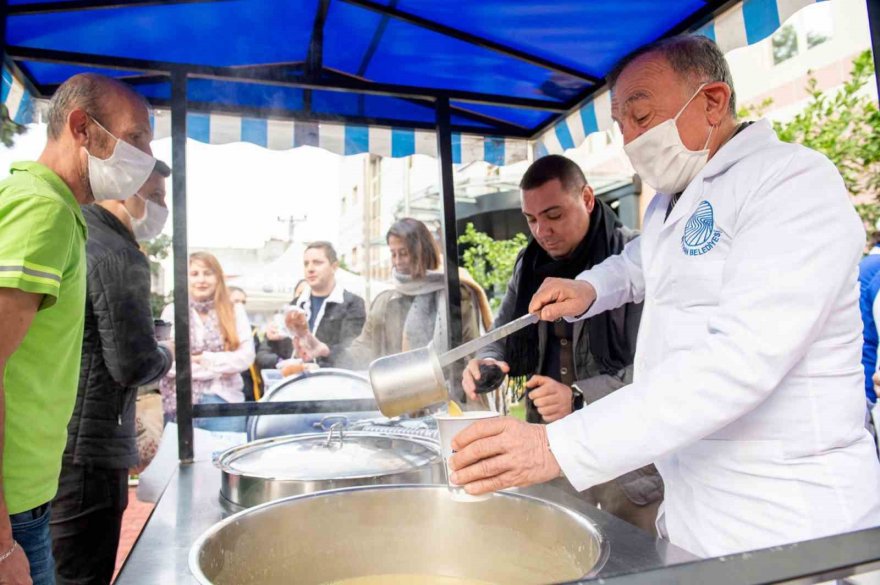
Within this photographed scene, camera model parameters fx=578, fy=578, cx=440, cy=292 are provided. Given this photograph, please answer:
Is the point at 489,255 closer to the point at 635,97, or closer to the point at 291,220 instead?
the point at 291,220

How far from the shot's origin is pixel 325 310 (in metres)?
3.44

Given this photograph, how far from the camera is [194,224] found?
279 cm

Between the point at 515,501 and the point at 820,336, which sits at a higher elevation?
the point at 820,336

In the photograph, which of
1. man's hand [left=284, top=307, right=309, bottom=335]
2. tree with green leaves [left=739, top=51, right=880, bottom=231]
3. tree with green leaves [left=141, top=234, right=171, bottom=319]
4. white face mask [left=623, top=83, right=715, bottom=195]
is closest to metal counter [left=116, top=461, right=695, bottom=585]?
white face mask [left=623, top=83, right=715, bottom=195]

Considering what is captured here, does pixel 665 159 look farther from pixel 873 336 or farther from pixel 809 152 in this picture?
pixel 873 336

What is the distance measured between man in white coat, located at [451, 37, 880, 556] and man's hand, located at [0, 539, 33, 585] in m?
0.99

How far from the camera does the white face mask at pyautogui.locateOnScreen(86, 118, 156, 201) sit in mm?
1663

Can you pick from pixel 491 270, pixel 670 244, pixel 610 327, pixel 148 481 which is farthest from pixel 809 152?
pixel 491 270

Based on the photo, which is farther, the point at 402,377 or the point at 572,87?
the point at 572,87

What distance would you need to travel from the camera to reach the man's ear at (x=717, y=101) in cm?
136

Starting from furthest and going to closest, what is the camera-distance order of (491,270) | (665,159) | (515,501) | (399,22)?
(491,270)
(399,22)
(665,159)
(515,501)

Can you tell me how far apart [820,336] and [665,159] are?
56 cm

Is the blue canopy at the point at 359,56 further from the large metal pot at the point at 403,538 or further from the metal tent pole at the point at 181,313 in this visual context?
the large metal pot at the point at 403,538

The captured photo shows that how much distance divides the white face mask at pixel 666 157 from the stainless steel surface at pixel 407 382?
719 mm
